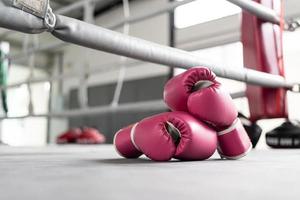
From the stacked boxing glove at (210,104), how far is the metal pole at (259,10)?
515 millimetres

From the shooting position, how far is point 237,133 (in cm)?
81

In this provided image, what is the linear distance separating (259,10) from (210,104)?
0.79 m

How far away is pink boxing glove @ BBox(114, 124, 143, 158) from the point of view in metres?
0.86

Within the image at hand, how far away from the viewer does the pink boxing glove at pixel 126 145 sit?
86 cm

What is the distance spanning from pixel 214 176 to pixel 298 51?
3310 mm

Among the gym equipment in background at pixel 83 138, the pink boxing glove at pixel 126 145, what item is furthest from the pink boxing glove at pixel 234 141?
the gym equipment in background at pixel 83 138

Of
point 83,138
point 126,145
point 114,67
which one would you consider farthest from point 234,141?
point 83,138

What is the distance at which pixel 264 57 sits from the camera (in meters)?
1.58

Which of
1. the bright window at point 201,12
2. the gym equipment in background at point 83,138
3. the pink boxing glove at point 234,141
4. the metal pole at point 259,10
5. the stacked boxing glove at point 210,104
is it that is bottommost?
the gym equipment in background at point 83,138

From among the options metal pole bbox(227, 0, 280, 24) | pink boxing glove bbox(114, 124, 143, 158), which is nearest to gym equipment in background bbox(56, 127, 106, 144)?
metal pole bbox(227, 0, 280, 24)

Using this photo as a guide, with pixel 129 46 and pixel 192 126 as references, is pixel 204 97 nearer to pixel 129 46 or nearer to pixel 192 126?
pixel 192 126

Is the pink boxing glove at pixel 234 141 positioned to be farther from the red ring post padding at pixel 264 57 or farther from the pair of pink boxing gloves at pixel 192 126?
the red ring post padding at pixel 264 57

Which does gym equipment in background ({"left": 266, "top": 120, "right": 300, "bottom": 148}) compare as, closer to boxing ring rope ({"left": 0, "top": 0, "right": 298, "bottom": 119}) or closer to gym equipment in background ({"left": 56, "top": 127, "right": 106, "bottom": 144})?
boxing ring rope ({"left": 0, "top": 0, "right": 298, "bottom": 119})

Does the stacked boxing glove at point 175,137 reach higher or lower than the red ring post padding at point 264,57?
lower
